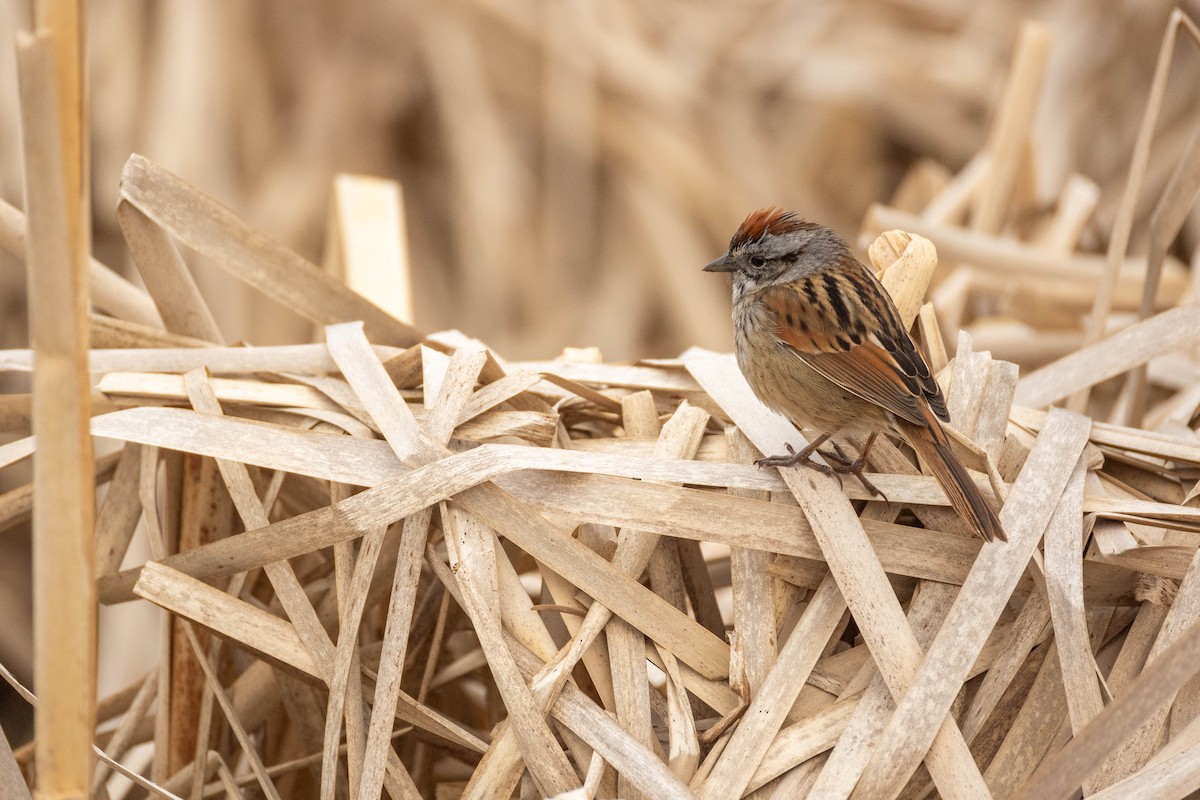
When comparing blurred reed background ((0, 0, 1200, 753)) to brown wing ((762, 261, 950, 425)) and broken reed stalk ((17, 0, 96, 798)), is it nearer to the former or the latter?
brown wing ((762, 261, 950, 425))

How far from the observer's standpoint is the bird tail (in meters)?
1.38

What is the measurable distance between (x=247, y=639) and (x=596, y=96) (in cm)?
300

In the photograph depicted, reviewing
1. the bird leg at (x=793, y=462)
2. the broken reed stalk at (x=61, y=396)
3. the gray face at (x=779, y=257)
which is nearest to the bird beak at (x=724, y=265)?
the gray face at (x=779, y=257)

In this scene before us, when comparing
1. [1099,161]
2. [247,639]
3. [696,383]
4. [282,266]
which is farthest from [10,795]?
[1099,161]

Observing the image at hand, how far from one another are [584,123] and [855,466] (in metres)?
2.49

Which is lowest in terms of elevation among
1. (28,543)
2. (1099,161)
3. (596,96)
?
(28,543)

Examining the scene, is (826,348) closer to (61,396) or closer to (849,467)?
(849,467)

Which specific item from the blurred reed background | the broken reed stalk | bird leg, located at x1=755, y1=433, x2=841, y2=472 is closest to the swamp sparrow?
bird leg, located at x1=755, y1=433, x2=841, y2=472

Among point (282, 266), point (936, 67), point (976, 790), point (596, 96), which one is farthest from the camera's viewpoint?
point (936, 67)

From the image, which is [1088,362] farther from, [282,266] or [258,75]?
[258,75]

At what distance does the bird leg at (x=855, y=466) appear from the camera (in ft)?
→ 5.10

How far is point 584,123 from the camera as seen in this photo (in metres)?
3.90

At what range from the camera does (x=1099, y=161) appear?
157 inches

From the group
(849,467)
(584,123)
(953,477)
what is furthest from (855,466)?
(584,123)
